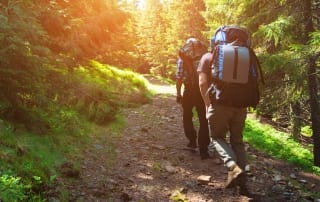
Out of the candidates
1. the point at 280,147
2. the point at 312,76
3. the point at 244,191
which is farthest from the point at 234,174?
the point at 280,147

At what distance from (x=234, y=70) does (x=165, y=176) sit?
256cm

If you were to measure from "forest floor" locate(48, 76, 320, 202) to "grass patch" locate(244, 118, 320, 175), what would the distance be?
697mm

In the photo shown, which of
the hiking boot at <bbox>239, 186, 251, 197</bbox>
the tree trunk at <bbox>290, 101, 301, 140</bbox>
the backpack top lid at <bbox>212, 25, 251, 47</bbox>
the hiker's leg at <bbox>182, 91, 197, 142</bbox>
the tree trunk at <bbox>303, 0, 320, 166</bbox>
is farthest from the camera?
the tree trunk at <bbox>290, 101, 301, 140</bbox>

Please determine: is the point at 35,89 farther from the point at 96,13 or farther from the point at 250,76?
the point at 96,13

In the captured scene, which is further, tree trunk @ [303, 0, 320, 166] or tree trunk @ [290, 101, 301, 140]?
tree trunk @ [290, 101, 301, 140]

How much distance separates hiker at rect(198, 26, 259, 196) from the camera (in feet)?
16.3

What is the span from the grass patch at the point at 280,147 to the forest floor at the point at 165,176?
697 mm

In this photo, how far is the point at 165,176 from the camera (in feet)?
21.0

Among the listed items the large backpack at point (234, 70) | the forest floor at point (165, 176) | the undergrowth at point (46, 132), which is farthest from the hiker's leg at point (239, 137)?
the undergrowth at point (46, 132)

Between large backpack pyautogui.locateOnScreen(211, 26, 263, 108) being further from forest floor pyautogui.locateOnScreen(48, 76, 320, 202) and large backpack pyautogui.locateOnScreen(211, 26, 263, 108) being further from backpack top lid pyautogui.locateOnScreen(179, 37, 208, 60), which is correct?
backpack top lid pyautogui.locateOnScreen(179, 37, 208, 60)

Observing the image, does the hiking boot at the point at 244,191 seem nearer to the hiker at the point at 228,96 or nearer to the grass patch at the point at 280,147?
the hiker at the point at 228,96

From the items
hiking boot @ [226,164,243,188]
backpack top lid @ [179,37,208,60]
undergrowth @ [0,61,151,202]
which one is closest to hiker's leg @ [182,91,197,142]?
backpack top lid @ [179,37,208,60]

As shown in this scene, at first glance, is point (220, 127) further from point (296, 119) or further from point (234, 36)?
point (296, 119)

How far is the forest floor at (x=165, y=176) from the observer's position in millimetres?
5363
